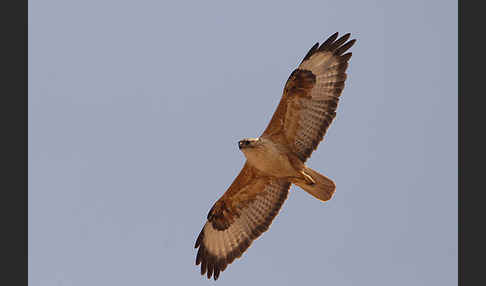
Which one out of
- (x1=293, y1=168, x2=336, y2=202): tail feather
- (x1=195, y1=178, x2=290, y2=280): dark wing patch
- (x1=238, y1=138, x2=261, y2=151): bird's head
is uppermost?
(x1=238, y1=138, x2=261, y2=151): bird's head

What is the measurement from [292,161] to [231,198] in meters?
1.57

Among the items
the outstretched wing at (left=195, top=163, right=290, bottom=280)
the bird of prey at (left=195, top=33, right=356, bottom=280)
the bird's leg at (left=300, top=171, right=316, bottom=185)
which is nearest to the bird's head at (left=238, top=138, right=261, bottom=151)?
the bird of prey at (left=195, top=33, right=356, bottom=280)

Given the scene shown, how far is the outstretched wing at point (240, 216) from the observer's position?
12906 millimetres

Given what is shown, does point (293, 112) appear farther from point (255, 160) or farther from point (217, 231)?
point (217, 231)

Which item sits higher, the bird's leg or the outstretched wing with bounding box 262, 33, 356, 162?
the outstretched wing with bounding box 262, 33, 356, 162

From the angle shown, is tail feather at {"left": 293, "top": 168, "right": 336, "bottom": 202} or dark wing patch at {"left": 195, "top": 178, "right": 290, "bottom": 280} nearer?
tail feather at {"left": 293, "top": 168, "right": 336, "bottom": 202}

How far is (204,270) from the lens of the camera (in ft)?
43.2

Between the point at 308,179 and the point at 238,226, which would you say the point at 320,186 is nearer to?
the point at 308,179

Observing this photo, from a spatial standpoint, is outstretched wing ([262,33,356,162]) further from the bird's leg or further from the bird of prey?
the bird's leg

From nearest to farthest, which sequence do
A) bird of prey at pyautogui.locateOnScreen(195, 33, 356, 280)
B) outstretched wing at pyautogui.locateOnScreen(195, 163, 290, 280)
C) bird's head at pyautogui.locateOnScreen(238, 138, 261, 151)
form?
bird's head at pyautogui.locateOnScreen(238, 138, 261, 151) → bird of prey at pyautogui.locateOnScreen(195, 33, 356, 280) → outstretched wing at pyautogui.locateOnScreen(195, 163, 290, 280)

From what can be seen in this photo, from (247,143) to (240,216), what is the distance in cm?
190

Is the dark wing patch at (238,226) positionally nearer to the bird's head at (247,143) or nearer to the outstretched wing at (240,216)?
the outstretched wing at (240,216)

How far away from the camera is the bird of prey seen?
12000mm

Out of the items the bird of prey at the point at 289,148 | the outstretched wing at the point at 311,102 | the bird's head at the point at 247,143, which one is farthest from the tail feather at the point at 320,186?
the bird's head at the point at 247,143
